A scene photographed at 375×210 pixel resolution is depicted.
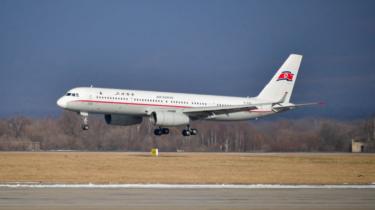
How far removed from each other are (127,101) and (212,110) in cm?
956

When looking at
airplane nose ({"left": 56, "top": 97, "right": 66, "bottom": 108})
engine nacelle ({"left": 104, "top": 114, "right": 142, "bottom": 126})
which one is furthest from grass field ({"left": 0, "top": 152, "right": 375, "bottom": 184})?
engine nacelle ({"left": 104, "top": 114, "right": 142, "bottom": 126})

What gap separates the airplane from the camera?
6662cm

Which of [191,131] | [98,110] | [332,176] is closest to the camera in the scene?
[332,176]

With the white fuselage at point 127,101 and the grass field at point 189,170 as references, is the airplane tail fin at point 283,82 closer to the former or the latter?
the white fuselage at point 127,101

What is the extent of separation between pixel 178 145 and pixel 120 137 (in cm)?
870

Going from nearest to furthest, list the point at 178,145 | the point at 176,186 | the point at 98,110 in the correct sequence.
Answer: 1. the point at 176,186
2. the point at 98,110
3. the point at 178,145

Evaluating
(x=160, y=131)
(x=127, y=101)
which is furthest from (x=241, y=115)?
(x=127, y=101)

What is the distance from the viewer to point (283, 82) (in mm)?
84688

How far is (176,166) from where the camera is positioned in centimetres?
4825

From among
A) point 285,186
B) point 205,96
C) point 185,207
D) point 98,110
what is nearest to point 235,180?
point 285,186

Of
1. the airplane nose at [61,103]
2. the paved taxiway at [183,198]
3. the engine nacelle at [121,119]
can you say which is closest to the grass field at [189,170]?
the paved taxiway at [183,198]

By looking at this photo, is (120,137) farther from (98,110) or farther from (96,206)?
(96,206)

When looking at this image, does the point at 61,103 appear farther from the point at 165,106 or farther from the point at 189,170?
the point at 189,170

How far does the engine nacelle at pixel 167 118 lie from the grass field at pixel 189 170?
1358 cm
